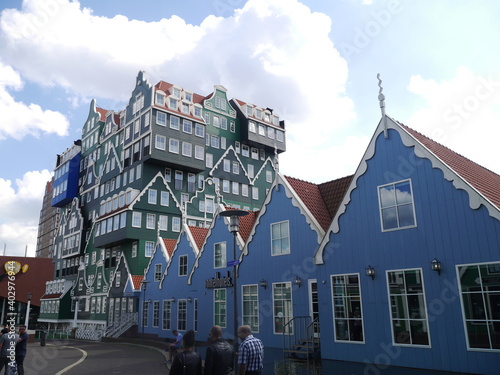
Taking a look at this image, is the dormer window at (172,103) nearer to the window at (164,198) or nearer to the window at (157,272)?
the window at (164,198)

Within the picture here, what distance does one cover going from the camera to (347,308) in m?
15.1

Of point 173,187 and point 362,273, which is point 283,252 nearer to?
point 362,273

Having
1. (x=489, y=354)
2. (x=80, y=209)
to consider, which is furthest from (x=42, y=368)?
(x=80, y=209)

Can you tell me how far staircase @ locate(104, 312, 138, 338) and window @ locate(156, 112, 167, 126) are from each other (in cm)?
1925

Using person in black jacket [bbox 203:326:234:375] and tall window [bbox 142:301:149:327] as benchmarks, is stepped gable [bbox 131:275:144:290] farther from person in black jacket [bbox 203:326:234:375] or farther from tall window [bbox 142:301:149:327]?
person in black jacket [bbox 203:326:234:375]

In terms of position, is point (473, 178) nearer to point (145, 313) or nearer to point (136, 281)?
point (145, 313)

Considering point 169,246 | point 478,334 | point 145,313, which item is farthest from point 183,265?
point 478,334

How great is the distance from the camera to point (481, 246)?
12.3m

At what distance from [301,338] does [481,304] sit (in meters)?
7.98

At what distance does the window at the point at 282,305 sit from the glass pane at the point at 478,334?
319 inches

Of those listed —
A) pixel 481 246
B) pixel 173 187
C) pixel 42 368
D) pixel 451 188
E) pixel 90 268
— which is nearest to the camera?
pixel 481 246

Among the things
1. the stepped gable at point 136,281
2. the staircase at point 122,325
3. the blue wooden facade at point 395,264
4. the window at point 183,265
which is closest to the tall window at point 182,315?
the window at point 183,265

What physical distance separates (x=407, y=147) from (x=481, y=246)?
413cm

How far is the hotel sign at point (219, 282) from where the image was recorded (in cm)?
2307
